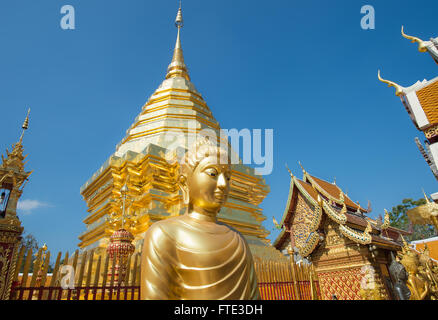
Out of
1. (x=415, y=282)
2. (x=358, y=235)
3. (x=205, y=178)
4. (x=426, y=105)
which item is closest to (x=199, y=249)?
(x=205, y=178)

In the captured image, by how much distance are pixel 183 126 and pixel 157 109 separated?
5.63 feet

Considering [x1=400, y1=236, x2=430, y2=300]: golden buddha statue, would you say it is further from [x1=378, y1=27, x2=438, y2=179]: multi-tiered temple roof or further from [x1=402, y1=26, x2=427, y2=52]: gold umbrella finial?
[x1=402, y1=26, x2=427, y2=52]: gold umbrella finial

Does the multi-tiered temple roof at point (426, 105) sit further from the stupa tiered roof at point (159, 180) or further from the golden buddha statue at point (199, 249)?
the golden buddha statue at point (199, 249)

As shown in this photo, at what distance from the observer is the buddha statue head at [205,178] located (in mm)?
2805

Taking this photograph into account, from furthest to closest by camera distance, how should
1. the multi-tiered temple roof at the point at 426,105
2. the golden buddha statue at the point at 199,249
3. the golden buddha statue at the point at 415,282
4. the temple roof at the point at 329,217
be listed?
the multi-tiered temple roof at the point at 426,105, the temple roof at the point at 329,217, the golden buddha statue at the point at 415,282, the golden buddha statue at the point at 199,249

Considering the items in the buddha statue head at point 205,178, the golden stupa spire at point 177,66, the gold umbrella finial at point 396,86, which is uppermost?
the golden stupa spire at point 177,66

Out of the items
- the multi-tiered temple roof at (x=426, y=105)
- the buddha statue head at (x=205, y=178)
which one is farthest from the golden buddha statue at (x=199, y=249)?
the multi-tiered temple roof at (x=426, y=105)

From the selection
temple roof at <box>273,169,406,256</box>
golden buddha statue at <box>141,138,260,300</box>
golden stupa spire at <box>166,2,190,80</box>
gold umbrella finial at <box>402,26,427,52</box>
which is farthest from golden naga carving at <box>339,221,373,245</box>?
golden stupa spire at <box>166,2,190,80</box>

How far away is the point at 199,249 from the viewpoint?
252cm

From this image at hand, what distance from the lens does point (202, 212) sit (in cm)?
289

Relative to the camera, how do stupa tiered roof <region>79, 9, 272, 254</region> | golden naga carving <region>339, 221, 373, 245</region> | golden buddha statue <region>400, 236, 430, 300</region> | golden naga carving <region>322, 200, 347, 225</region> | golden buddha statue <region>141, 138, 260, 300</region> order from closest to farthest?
golden buddha statue <region>141, 138, 260, 300</region> < golden buddha statue <region>400, 236, 430, 300</region> < golden naga carving <region>339, 221, 373, 245</region> < golden naga carving <region>322, 200, 347, 225</region> < stupa tiered roof <region>79, 9, 272, 254</region>

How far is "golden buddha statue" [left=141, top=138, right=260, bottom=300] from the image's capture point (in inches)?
94.2
